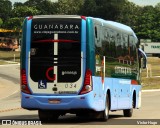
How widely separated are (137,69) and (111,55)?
4318mm

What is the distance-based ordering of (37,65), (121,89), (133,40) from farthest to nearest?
(133,40)
(121,89)
(37,65)

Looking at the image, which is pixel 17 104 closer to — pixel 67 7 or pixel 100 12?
pixel 100 12

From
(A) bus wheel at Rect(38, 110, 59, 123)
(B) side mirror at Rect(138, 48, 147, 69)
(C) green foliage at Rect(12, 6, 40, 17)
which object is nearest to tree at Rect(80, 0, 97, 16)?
(C) green foliage at Rect(12, 6, 40, 17)

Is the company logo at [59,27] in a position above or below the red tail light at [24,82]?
above

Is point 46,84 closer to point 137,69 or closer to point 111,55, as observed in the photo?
point 111,55

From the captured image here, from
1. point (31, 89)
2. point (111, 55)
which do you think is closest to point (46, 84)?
point (31, 89)

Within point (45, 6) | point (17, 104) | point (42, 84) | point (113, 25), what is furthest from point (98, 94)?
point (45, 6)

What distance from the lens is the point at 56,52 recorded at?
17562 millimetres

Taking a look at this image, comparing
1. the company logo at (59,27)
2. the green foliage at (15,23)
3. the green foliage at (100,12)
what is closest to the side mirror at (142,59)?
the company logo at (59,27)

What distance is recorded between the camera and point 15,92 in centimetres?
4619

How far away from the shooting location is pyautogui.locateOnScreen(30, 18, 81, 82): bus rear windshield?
17.5 meters

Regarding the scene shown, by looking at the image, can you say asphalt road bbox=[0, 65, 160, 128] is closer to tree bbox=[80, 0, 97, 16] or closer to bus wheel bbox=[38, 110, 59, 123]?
bus wheel bbox=[38, 110, 59, 123]

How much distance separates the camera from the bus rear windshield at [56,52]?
57.5ft

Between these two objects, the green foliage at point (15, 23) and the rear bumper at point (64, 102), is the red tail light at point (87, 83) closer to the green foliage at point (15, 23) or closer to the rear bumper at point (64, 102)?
the rear bumper at point (64, 102)
